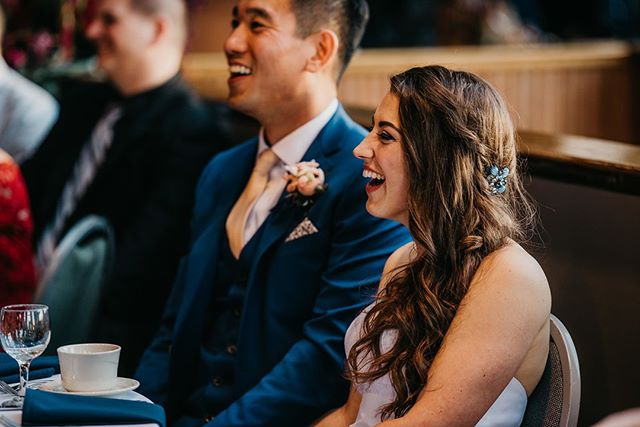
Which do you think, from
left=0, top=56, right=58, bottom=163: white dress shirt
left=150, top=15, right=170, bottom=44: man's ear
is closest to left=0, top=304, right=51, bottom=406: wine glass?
left=150, top=15, right=170, bottom=44: man's ear

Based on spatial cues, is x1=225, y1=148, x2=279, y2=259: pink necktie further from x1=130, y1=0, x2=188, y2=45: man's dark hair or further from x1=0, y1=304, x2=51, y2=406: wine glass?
x1=130, y1=0, x2=188, y2=45: man's dark hair

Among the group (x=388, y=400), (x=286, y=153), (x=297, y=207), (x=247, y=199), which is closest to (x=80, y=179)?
(x=247, y=199)

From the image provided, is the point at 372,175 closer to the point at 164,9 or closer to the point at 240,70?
the point at 240,70

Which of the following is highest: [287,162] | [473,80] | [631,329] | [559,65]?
[473,80]

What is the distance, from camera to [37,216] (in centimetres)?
484

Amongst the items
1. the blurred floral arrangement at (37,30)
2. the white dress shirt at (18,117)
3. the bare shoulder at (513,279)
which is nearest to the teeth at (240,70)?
the bare shoulder at (513,279)

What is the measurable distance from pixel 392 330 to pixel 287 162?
82 centimetres

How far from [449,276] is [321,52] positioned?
0.99 metres

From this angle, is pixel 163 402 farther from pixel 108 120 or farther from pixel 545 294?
pixel 108 120

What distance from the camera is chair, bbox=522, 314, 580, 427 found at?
1964 millimetres

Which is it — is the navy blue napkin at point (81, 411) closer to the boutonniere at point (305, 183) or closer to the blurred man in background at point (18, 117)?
the boutonniere at point (305, 183)

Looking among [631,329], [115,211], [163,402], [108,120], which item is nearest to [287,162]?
[163,402]

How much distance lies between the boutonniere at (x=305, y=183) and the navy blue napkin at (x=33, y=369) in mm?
694

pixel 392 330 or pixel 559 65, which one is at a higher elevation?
pixel 392 330
